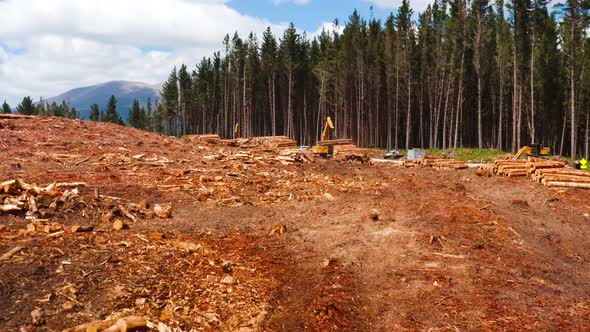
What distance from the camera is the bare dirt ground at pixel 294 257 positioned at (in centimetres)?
613

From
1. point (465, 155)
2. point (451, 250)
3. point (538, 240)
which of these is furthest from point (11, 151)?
point (465, 155)

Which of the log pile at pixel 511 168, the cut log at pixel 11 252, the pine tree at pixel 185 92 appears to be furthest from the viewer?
the pine tree at pixel 185 92

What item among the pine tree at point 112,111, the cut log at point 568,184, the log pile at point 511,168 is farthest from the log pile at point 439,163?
the pine tree at point 112,111

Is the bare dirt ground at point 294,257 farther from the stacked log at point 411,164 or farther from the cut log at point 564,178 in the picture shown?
the stacked log at point 411,164

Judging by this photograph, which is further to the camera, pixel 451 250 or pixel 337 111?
pixel 337 111

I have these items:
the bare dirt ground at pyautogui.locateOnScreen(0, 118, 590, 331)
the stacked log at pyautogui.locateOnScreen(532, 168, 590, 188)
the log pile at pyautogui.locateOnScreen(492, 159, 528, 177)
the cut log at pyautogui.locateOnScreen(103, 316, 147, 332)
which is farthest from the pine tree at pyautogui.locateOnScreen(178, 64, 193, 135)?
the cut log at pyautogui.locateOnScreen(103, 316, 147, 332)

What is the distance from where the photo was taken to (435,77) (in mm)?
47062

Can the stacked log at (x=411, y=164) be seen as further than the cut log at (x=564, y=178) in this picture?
Yes

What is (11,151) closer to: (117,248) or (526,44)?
(117,248)

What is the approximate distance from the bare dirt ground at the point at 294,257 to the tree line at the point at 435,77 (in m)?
26.1

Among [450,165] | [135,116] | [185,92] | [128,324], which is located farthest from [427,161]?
[135,116]

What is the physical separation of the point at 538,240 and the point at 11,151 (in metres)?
19.5

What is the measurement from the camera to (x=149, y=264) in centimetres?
737

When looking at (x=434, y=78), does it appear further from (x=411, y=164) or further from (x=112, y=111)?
(x=112, y=111)
